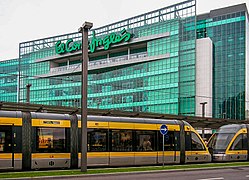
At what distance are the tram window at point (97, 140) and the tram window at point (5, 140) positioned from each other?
4.76 metres

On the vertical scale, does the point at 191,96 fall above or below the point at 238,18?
below

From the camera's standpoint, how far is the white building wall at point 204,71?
264 ft

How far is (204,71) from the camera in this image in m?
81.4

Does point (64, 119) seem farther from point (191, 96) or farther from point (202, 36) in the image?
point (202, 36)

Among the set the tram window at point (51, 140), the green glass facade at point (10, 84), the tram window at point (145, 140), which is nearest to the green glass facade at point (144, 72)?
the green glass facade at point (10, 84)

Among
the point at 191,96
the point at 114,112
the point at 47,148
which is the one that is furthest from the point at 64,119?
the point at 191,96

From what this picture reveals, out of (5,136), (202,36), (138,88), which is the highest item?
(202,36)

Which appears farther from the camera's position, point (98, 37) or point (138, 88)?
point (98, 37)

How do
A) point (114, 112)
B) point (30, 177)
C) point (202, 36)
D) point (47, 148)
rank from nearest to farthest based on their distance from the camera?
Result: point (30, 177) → point (47, 148) → point (114, 112) → point (202, 36)

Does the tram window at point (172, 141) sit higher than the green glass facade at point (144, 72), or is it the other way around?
the green glass facade at point (144, 72)

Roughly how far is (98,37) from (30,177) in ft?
276

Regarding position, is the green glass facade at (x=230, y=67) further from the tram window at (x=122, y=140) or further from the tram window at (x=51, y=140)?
the tram window at (x=51, y=140)

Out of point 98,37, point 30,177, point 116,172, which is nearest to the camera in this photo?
point 30,177

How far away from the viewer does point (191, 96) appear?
79.1 meters
